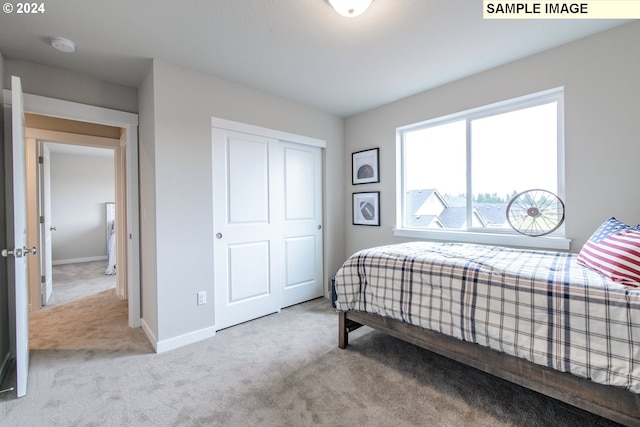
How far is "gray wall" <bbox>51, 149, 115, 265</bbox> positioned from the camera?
6051 mm

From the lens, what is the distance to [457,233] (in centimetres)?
275

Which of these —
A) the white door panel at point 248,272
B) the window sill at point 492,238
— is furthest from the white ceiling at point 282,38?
the white door panel at point 248,272

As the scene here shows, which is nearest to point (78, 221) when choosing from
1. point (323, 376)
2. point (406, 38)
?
point (323, 376)

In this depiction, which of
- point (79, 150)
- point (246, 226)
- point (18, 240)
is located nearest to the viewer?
point (18, 240)

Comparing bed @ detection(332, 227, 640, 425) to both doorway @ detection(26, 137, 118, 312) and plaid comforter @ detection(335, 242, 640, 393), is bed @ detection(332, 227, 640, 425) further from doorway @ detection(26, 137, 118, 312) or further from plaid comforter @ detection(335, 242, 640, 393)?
doorway @ detection(26, 137, 118, 312)

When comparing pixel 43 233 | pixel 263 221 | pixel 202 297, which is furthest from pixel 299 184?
pixel 43 233

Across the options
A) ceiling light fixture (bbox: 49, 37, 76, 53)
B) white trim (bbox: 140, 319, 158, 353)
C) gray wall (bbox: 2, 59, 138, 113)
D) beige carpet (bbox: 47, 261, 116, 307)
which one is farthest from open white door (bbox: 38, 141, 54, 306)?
ceiling light fixture (bbox: 49, 37, 76, 53)

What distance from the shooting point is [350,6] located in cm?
160

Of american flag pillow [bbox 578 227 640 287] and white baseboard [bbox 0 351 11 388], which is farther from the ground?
american flag pillow [bbox 578 227 640 287]

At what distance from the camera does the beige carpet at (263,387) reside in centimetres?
152

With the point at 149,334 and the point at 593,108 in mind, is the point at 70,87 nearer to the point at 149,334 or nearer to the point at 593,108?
the point at 149,334

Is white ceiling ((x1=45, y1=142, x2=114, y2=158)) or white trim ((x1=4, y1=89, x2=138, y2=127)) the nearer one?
white trim ((x1=4, y1=89, x2=138, y2=127))

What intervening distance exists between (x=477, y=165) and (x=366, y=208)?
1.33 metres

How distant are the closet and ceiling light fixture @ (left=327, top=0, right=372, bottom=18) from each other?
4.91 feet
